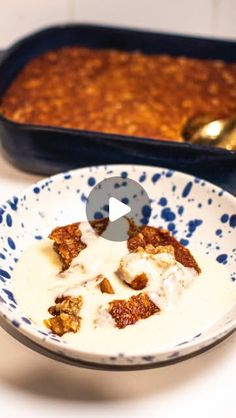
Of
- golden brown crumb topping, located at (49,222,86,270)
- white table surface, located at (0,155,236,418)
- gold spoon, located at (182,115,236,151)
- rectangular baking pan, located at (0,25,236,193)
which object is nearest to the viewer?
white table surface, located at (0,155,236,418)

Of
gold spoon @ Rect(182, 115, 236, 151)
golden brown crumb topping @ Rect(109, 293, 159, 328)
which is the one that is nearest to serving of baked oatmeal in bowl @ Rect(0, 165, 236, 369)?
golden brown crumb topping @ Rect(109, 293, 159, 328)

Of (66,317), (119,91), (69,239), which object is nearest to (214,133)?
(119,91)

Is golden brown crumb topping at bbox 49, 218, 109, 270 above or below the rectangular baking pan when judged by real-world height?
below

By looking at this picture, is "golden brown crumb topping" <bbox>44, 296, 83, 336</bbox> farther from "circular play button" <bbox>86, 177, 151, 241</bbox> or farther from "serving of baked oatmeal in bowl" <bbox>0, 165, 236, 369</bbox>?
"circular play button" <bbox>86, 177, 151, 241</bbox>

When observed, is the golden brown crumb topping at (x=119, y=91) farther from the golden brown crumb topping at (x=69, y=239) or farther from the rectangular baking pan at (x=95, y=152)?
the golden brown crumb topping at (x=69, y=239)

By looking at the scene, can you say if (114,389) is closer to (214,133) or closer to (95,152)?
(95,152)

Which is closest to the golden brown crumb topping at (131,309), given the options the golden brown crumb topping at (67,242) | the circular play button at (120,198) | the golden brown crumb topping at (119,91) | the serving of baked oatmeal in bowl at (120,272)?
the serving of baked oatmeal in bowl at (120,272)
